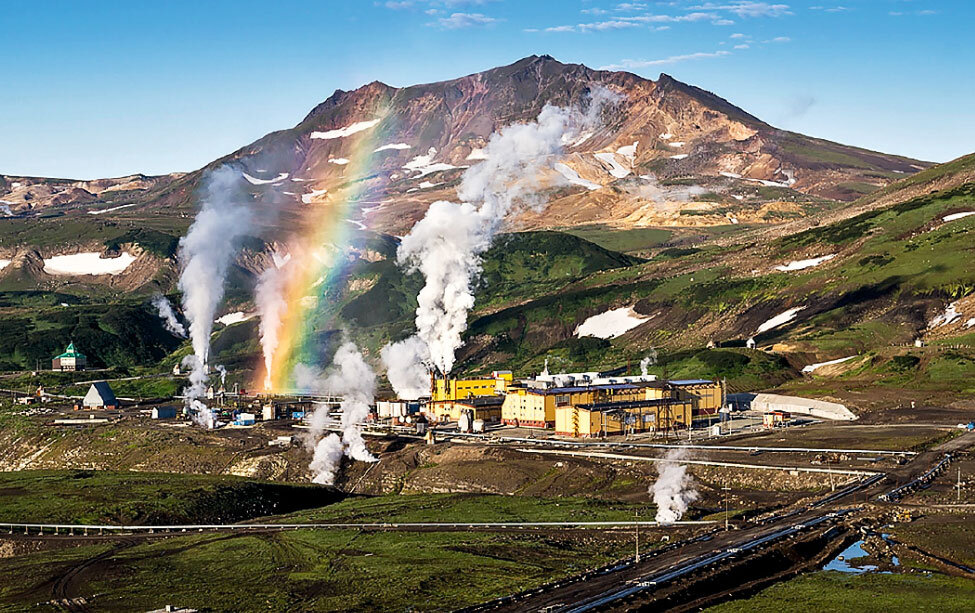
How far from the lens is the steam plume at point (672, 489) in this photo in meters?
100

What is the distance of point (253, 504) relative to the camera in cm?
11619

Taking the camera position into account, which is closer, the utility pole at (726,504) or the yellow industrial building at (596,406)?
the utility pole at (726,504)

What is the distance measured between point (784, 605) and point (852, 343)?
127571 mm

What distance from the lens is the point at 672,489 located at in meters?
109

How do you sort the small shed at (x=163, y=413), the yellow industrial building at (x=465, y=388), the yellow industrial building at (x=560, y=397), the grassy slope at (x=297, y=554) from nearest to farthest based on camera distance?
1. the grassy slope at (x=297, y=554)
2. the yellow industrial building at (x=560, y=397)
3. the yellow industrial building at (x=465, y=388)
4. the small shed at (x=163, y=413)

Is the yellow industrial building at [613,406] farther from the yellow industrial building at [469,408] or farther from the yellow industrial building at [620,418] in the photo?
the yellow industrial building at [469,408]

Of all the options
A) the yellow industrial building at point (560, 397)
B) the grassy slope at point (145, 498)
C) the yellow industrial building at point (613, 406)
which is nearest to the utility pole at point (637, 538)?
the grassy slope at point (145, 498)

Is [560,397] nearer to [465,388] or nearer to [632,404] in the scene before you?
[632,404]

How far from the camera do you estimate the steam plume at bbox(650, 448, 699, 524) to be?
329 ft

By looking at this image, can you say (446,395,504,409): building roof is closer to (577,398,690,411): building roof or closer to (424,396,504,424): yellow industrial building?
(424,396,504,424): yellow industrial building

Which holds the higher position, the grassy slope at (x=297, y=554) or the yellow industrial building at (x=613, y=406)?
the yellow industrial building at (x=613, y=406)

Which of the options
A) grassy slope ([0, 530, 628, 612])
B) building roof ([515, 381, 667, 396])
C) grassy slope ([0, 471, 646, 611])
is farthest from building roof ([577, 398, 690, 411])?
grassy slope ([0, 530, 628, 612])

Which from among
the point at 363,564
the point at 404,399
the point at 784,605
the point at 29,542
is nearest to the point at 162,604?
the point at 363,564

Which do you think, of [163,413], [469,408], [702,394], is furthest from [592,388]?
[163,413]
